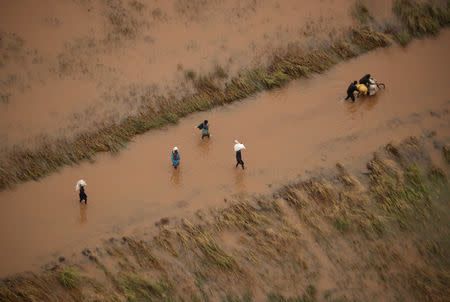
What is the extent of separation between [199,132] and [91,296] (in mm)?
5352

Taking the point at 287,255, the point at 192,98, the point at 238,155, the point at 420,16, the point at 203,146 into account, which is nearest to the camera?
the point at 287,255

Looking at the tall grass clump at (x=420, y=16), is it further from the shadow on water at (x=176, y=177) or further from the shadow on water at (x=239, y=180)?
the shadow on water at (x=176, y=177)

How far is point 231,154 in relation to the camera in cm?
1300

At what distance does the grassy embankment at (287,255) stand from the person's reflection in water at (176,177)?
1.19 m

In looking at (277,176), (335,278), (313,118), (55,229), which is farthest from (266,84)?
(55,229)

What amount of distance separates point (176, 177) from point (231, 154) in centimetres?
168

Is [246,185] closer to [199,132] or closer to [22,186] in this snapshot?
[199,132]

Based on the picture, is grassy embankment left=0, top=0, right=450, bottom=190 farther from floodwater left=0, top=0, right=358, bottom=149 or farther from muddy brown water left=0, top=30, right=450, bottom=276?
floodwater left=0, top=0, right=358, bottom=149

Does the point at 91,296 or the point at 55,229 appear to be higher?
the point at 55,229

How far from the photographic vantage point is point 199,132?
44.1 feet

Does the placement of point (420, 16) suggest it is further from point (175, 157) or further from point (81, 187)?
point (81, 187)

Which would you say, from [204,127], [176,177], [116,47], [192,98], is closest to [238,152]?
[204,127]

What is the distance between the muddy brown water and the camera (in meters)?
11.8

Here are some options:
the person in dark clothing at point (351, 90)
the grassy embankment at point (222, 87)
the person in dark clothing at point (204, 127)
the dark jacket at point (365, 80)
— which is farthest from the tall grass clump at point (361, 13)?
the person in dark clothing at point (204, 127)
